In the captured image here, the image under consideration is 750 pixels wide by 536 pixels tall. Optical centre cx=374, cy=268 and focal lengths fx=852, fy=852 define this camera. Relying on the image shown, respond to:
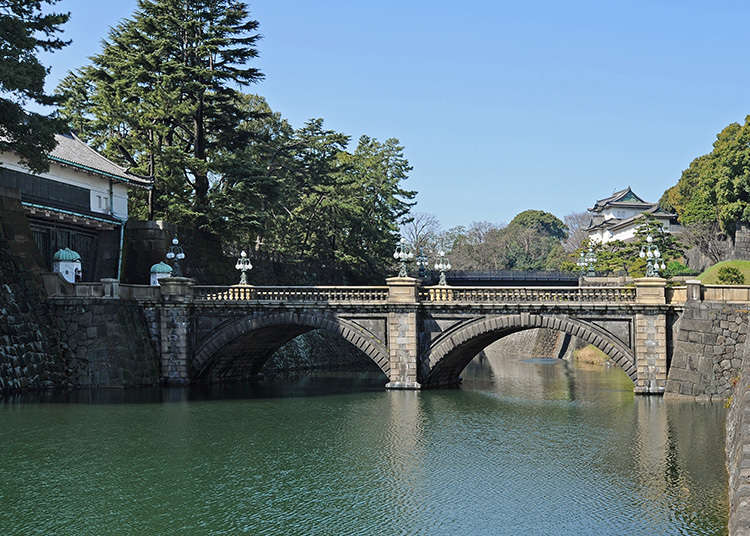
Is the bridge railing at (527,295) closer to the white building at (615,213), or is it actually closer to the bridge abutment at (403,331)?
the bridge abutment at (403,331)

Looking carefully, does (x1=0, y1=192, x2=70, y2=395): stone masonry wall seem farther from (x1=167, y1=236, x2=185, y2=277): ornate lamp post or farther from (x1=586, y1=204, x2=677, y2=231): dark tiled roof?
(x1=586, y1=204, x2=677, y2=231): dark tiled roof

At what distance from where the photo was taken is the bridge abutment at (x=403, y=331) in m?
48.7

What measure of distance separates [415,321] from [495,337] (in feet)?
19.3

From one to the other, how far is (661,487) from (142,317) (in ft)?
111

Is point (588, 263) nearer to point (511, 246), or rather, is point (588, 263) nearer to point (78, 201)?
point (78, 201)

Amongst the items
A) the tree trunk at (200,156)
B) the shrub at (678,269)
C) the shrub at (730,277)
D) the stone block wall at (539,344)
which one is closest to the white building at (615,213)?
the shrub at (678,269)

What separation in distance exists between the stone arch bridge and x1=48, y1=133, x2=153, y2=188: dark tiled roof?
8.35m

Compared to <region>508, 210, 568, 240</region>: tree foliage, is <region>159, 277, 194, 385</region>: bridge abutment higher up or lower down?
lower down

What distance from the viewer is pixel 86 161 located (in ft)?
178

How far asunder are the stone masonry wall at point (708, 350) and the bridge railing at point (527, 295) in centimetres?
355

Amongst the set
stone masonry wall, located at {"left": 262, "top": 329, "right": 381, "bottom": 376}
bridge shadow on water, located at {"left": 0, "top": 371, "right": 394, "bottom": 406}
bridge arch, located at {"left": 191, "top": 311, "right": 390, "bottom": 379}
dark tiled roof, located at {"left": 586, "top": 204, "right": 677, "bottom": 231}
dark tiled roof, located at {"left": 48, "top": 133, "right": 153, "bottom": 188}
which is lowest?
bridge shadow on water, located at {"left": 0, "top": 371, "right": 394, "bottom": 406}

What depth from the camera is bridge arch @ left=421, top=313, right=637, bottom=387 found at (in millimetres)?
45969

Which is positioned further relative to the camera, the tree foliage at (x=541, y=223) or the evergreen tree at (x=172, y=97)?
the tree foliage at (x=541, y=223)

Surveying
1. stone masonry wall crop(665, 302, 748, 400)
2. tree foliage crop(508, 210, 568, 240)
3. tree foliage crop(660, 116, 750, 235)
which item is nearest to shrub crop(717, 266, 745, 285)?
stone masonry wall crop(665, 302, 748, 400)
